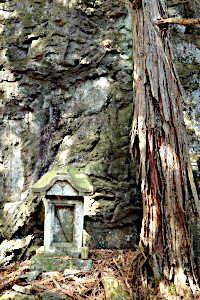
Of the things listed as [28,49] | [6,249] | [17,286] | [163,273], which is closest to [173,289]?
[163,273]

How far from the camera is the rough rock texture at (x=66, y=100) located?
4969mm

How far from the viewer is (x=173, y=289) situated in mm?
3168

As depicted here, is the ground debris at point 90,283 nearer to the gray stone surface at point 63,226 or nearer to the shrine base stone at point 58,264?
the shrine base stone at point 58,264

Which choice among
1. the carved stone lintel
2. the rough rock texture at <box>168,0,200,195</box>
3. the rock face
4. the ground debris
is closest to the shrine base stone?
the ground debris

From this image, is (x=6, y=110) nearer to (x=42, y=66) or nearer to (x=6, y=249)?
(x=42, y=66)

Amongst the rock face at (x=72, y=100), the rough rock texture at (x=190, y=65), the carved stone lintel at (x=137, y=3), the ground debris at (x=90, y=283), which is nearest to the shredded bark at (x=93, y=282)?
the ground debris at (x=90, y=283)

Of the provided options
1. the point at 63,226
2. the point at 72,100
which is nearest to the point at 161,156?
the point at 63,226

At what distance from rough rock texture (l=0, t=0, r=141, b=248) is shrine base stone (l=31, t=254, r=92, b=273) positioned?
1.27 m

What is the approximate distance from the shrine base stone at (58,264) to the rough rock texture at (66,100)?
1271mm

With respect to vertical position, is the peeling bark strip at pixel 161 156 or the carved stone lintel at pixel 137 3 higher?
the carved stone lintel at pixel 137 3

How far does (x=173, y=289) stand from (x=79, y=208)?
1.39 meters

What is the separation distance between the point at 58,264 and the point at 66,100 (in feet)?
10.2

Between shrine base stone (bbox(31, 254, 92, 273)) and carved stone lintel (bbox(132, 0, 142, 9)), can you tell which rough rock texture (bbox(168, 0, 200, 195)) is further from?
shrine base stone (bbox(31, 254, 92, 273))

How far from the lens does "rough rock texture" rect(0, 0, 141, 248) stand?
497cm
